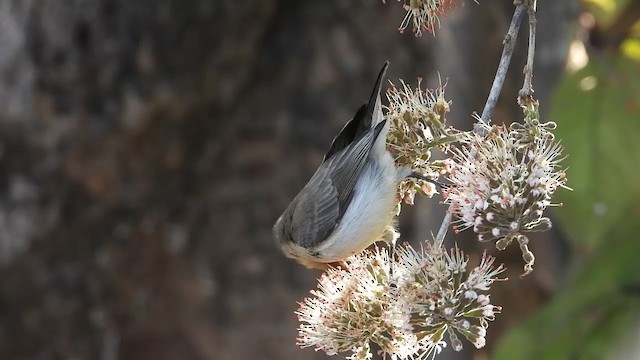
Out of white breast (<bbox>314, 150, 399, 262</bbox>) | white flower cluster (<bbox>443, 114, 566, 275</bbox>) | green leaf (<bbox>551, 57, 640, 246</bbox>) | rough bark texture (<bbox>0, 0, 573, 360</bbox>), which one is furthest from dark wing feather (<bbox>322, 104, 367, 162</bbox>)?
rough bark texture (<bbox>0, 0, 573, 360</bbox>)

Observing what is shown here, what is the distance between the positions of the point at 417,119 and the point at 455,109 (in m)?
1.73

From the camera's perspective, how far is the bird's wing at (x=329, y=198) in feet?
11.4

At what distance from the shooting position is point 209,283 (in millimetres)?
5746

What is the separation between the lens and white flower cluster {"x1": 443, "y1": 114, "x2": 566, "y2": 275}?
224 centimetres

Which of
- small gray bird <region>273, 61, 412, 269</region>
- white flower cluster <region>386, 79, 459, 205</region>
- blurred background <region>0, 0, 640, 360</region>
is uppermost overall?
blurred background <region>0, 0, 640, 360</region>

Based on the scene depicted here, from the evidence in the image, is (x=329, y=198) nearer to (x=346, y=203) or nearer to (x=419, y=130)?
(x=346, y=203)

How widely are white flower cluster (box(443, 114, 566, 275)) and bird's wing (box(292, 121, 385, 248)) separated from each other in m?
1.06

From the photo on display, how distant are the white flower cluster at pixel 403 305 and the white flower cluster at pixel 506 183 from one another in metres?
0.10

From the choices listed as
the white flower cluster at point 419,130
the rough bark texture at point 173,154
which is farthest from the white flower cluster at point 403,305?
the rough bark texture at point 173,154

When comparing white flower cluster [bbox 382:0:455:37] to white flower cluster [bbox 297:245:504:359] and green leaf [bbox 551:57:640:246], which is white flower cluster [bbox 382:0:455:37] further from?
green leaf [bbox 551:57:640:246]

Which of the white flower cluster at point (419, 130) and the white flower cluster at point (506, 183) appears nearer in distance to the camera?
the white flower cluster at point (506, 183)

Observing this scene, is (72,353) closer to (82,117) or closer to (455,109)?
(82,117)

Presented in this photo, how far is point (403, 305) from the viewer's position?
2.36m

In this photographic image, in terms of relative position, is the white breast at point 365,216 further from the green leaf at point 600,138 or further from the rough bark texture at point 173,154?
the rough bark texture at point 173,154
